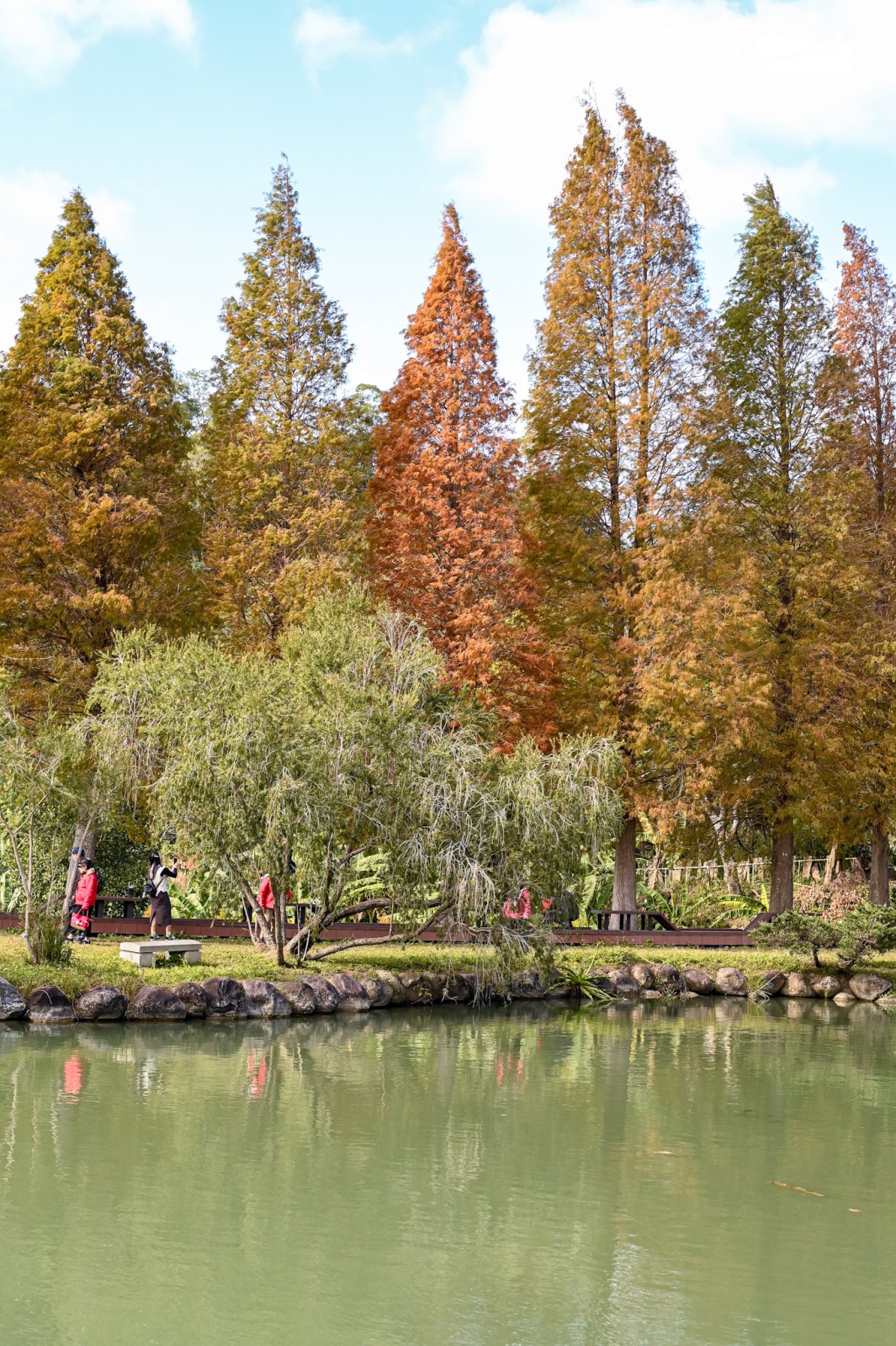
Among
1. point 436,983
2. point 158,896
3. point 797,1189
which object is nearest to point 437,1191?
point 797,1189

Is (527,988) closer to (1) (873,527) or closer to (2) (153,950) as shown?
(2) (153,950)

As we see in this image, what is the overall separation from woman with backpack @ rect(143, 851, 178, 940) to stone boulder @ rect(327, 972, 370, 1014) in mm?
4222

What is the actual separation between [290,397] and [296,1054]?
15.7m

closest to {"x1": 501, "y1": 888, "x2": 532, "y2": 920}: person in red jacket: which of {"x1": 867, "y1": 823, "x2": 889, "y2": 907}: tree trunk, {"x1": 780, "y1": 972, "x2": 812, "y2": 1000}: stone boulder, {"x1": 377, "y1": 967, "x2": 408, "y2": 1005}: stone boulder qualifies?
{"x1": 377, "y1": 967, "x2": 408, "y2": 1005}: stone boulder

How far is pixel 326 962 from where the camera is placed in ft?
65.6

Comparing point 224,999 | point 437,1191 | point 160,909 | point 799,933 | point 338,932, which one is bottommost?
point 437,1191

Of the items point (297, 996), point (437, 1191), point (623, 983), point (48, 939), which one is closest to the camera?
point (437, 1191)

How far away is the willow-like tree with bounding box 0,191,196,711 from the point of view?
24.4 meters

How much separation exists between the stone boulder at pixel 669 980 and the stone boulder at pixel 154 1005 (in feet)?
25.4

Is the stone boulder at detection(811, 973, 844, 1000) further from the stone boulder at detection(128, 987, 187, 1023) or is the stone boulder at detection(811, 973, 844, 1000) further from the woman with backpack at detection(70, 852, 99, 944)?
the woman with backpack at detection(70, 852, 99, 944)

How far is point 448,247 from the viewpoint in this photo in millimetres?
26562

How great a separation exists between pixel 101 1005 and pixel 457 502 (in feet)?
40.5

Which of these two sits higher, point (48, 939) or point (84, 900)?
point (84, 900)

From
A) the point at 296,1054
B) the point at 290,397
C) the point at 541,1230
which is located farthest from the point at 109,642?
the point at 541,1230
